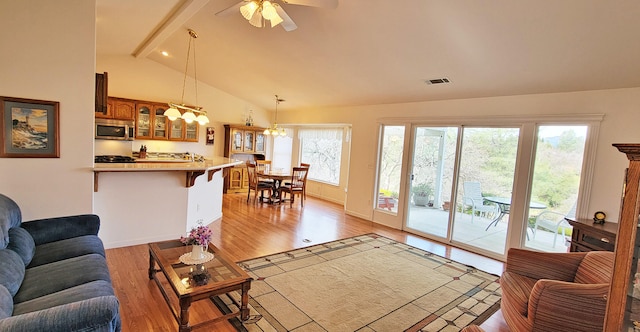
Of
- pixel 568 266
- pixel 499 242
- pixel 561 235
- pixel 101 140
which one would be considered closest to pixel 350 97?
pixel 499 242

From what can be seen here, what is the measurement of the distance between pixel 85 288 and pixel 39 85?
217 centimetres

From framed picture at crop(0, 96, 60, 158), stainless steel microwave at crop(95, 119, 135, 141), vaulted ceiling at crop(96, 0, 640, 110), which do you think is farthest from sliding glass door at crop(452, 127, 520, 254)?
stainless steel microwave at crop(95, 119, 135, 141)

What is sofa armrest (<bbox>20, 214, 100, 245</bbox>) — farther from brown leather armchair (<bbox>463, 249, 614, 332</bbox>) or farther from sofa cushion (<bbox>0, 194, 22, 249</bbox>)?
brown leather armchair (<bbox>463, 249, 614, 332</bbox>)

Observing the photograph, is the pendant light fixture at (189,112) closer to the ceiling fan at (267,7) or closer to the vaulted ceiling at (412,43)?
the vaulted ceiling at (412,43)

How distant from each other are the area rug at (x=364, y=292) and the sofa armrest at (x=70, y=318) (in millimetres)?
1138

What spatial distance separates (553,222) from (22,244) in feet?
18.2

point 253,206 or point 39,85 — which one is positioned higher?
point 39,85

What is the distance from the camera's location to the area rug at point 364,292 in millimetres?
2586

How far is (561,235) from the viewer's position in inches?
155

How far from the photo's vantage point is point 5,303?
5.10 feet

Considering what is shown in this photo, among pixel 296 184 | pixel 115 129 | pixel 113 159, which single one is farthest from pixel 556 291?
pixel 115 129

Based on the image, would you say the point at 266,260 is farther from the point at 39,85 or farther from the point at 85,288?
the point at 39,85

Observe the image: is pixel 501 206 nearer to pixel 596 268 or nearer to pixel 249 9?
pixel 596 268

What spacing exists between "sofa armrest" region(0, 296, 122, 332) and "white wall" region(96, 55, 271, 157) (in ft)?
19.3
